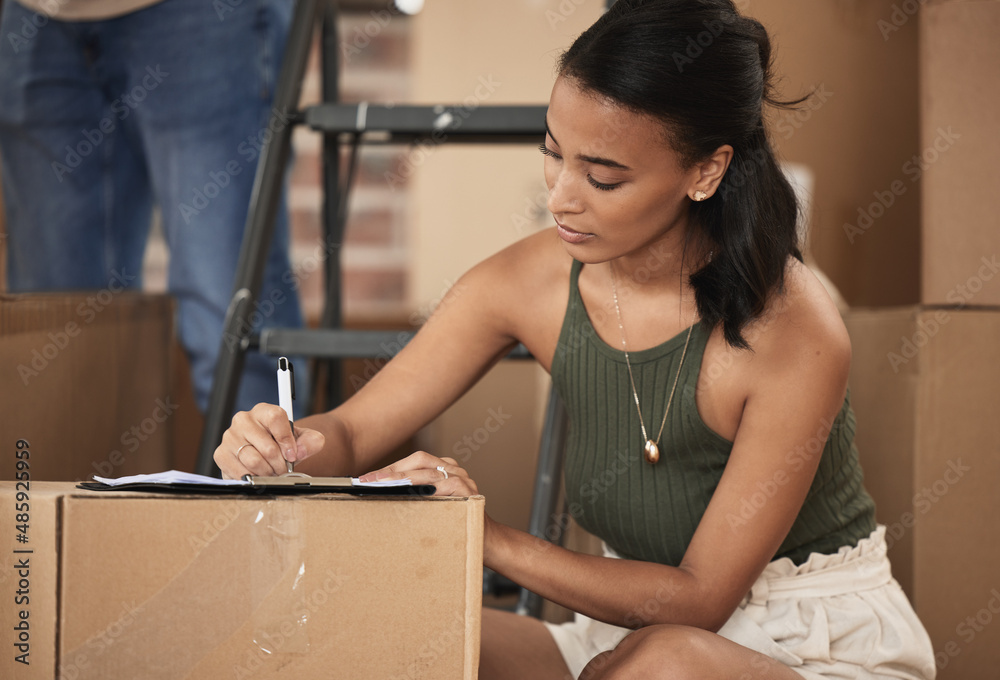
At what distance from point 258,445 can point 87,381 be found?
46 cm

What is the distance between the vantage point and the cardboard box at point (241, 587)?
567 mm

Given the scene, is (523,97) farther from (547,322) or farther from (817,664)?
(817,664)

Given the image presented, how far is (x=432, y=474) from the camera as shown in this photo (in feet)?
2.30

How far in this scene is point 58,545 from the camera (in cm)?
57

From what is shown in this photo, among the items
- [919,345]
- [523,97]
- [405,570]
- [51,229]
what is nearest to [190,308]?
[51,229]

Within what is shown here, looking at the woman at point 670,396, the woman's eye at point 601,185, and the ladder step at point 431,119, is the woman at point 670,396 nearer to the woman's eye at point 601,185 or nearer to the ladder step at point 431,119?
the woman's eye at point 601,185

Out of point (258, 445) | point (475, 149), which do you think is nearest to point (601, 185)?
point (258, 445)

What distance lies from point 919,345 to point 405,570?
767 mm

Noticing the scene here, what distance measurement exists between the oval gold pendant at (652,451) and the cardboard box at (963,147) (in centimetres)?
43

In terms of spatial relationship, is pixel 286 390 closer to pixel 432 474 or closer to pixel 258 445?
pixel 258 445

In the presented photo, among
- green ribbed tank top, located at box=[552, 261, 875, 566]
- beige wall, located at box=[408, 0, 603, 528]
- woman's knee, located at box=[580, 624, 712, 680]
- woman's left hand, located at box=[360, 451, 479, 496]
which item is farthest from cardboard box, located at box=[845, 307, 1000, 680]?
beige wall, located at box=[408, 0, 603, 528]

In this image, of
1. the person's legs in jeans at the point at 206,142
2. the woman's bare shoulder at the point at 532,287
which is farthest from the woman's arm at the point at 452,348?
the person's legs in jeans at the point at 206,142

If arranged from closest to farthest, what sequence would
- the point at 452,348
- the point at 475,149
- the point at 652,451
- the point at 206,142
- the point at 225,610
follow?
the point at 225,610
the point at 652,451
the point at 452,348
the point at 206,142
the point at 475,149

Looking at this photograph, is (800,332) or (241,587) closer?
(241,587)
